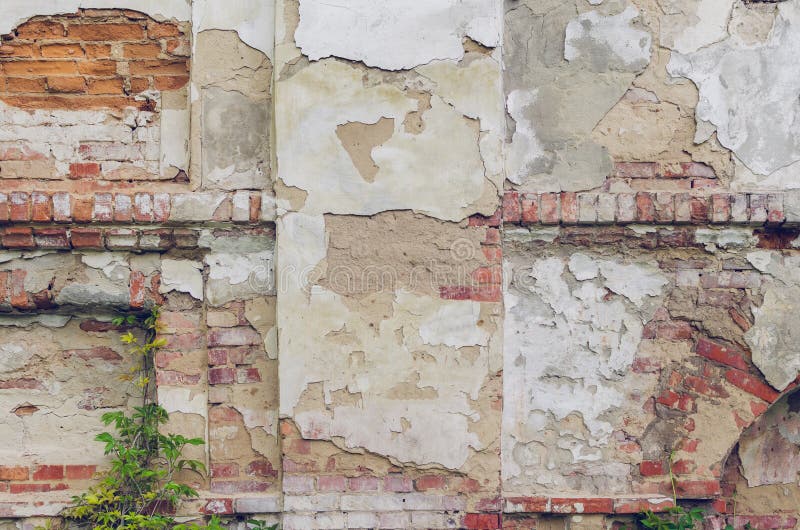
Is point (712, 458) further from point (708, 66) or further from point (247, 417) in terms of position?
point (247, 417)

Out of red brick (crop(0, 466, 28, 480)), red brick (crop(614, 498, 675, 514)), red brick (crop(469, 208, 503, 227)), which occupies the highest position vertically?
red brick (crop(469, 208, 503, 227))

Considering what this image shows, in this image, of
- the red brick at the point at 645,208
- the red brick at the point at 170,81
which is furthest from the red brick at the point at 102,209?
the red brick at the point at 645,208

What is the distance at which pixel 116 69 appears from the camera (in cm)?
297

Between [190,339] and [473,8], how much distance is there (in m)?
1.66

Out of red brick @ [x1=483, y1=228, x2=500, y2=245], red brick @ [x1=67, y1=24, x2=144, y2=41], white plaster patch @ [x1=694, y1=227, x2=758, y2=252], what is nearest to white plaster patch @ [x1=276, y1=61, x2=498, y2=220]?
red brick @ [x1=483, y1=228, x2=500, y2=245]

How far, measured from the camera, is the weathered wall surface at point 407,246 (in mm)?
2795

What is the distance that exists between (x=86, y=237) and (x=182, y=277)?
1.27 feet

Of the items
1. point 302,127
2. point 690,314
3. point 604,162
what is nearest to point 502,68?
point 604,162

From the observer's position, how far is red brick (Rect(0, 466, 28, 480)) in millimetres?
2951

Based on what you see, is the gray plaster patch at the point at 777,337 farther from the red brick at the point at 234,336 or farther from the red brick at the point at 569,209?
the red brick at the point at 234,336

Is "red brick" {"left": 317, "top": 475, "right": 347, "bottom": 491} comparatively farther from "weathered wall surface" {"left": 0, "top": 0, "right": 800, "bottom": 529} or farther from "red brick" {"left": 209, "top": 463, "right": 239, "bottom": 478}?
"red brick" {"left": 209, "top": 463, "right": 239, "bottom": 478}

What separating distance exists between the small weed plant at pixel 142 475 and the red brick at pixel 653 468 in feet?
4.77

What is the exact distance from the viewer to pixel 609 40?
293 centimetres

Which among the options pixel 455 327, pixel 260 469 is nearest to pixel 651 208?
pixel 455 327
